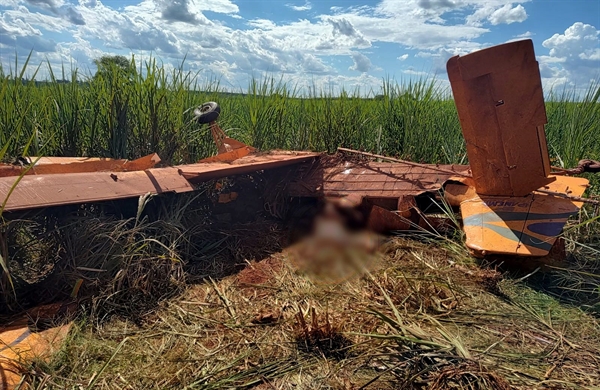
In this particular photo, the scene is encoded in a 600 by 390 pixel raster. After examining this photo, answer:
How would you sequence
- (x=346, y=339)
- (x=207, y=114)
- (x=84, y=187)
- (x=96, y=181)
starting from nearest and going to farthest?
1. (x=346, y=339)
2. (x=84, y=187)
3. (x=96, y=181)
4. (x=207, y=114)

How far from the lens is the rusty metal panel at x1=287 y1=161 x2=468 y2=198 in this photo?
3973 millimetres

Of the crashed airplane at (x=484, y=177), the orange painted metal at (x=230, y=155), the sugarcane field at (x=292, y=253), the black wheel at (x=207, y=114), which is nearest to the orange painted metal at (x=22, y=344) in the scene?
the sugarcane field at (x=292, y=253)

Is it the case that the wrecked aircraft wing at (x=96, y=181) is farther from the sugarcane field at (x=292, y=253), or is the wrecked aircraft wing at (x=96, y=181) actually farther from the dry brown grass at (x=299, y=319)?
the dry brown grass at (x=299, y=319)

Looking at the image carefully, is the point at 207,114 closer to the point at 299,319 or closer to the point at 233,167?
the point at 233,167

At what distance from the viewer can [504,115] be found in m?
2.98

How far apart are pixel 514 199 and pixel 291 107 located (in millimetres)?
4039

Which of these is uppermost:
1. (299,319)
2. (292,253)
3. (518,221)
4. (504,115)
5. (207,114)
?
(504,115)

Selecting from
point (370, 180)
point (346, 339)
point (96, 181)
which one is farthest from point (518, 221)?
point (96, 181)

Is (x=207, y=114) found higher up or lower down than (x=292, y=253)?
higher up

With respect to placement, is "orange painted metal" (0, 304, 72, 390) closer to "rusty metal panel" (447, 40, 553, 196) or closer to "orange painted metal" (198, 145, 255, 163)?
"orange painted metal" (198, 145, 255, 163)

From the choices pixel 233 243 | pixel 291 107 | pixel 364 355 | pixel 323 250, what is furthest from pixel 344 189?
pixel 291 107

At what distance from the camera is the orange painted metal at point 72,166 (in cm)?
285

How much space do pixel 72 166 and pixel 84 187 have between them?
695mm

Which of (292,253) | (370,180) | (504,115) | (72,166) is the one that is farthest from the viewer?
(370,180)
